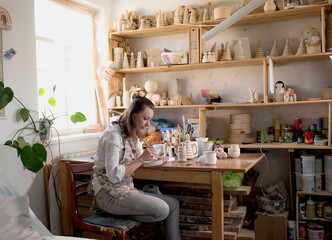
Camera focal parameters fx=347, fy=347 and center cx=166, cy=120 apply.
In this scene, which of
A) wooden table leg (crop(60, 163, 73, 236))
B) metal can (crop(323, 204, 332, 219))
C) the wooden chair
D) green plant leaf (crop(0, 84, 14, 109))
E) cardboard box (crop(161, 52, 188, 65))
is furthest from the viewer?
cardboard box (crop(161, 52, 188, 65))

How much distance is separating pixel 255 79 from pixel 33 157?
8.16ft

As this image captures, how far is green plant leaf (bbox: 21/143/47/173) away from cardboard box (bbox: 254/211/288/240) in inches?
83.3

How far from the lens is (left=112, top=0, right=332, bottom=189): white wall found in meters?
3.71

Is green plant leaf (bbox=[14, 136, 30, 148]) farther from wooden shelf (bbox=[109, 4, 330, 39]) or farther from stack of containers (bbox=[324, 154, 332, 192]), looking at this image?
stack of containers (bbox=[324, 154, 332, 192])

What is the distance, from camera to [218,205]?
8.30 feet

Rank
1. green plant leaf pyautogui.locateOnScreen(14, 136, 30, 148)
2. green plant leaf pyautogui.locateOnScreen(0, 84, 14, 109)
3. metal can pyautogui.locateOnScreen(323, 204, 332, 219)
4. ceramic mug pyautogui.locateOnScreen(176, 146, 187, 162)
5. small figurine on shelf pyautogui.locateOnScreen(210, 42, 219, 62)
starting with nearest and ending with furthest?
green plant leaf pyautogui.locateOnScreen(0, 84, 14, 109) → ceramic mug pyautogui.locateOnScreen(176, 146, 187, 162) → green plant leaf pyautogui.locateOnScreen(14, 136, 30, 148) → metal can pyautogui.locateOnScreen(323, 204, 332, 219) → small figurine on shelf pyautogui.locateOnScreen(210, 42, 219, 62)

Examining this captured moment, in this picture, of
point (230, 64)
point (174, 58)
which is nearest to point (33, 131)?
point (174, 58)

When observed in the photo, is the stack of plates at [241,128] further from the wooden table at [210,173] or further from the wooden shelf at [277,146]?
the wooden table at [210,173]

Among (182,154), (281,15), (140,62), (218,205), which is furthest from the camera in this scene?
(140,62)

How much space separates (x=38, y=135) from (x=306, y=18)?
301cm

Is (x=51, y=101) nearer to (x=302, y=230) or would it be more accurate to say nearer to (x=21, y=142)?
(x=21, y=142)

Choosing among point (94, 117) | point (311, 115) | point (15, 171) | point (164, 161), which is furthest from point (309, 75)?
point (15, 171)

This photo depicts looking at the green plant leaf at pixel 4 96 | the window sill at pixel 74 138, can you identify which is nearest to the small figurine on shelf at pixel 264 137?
the window sill at pixel 74 138

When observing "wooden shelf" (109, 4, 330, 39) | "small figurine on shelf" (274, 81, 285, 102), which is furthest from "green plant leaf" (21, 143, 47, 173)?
"small figurine on shelf" (274, 81, 285, 102)
